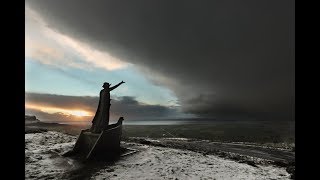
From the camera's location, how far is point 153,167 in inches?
591

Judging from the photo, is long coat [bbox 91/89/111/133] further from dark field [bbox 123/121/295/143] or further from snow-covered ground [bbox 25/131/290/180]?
dark field [bbox 123/121/295/143]

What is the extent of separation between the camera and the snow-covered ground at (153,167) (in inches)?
532

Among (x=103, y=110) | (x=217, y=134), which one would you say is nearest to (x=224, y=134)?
(x=217, y=134)

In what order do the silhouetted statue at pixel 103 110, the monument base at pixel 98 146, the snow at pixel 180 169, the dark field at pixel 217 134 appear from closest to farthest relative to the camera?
1. the snow at pixel 180 169
2. the monument base at pixel 98 146
3. the silhouetted statue at pixel 103 110
4. the dark field at pixel 217 134

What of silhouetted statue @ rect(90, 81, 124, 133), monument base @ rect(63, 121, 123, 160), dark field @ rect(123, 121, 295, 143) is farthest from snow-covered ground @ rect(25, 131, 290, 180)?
dark field @ rect(123, 121, 295, 143)

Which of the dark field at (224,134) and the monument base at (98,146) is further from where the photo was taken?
the dark field at (224,134)

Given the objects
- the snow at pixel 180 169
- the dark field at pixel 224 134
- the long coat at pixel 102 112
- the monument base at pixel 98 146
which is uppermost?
the long coat at pixel 102 112

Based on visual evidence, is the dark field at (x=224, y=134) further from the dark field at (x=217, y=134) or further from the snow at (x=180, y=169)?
the snow at (x=180, y=169)

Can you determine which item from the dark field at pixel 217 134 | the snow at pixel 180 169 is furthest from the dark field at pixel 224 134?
the snow at pixel 180 169

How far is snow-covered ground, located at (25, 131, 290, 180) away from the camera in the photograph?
44.4 feet
